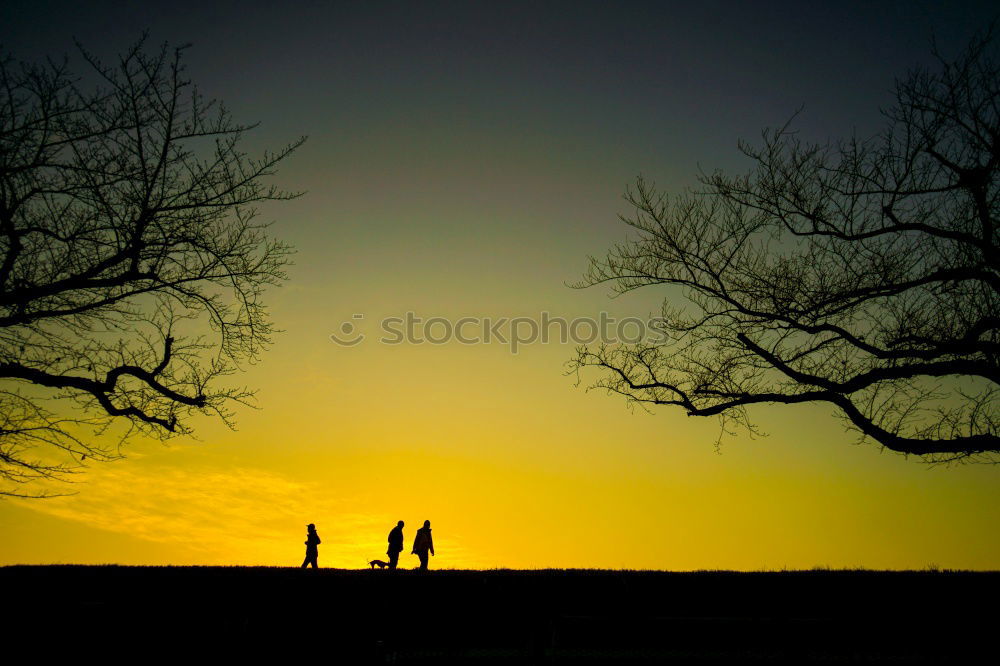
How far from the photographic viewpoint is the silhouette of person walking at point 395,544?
79.5ft

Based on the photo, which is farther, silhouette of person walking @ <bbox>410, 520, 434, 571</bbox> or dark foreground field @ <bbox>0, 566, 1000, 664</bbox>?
silhouette of person walking @ <bbox>410, 520, 434, 571</bbox>

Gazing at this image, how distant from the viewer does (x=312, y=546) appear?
25.3m

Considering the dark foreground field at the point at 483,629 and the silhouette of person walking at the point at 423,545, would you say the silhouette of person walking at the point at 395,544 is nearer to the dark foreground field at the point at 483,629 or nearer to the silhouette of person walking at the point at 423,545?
the silhouette of person walking at the point at 423,545

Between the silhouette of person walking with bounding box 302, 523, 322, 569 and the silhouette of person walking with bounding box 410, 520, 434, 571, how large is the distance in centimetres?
A: 390

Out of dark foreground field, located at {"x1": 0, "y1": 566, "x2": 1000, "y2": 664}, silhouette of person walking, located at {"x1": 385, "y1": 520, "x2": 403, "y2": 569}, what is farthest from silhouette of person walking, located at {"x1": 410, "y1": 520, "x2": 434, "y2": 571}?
dark foreground field, located at {"x1": 0, "y1": 566, "x2": 1000, "y2": 664}

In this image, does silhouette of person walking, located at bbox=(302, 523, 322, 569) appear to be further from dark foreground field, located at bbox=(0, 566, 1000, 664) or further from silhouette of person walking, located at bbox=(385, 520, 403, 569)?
dark foreground field, located at bbox=(0, 566, 1000, 664)

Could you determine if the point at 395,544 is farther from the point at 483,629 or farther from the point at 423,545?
the point at 483,629

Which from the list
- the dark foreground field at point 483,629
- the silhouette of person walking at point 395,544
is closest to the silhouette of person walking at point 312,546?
the silhouette of person walking at point 395,544

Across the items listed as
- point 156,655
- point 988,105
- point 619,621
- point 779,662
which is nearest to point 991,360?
point 988,105

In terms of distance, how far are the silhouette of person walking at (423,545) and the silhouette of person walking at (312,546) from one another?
3903 mm

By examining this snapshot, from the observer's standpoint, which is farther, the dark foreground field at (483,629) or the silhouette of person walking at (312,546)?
the silhouette of person walking at (312,546)

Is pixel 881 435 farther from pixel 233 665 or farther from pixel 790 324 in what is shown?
pixel 233 665

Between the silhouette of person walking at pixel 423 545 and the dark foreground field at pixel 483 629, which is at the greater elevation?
the silhouette of person walking at pixel 423 545

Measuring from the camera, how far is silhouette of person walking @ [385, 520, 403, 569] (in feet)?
79.5
